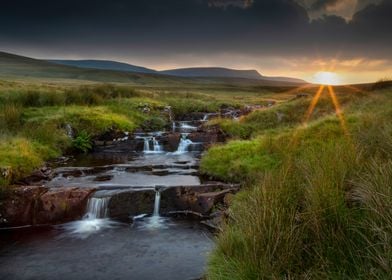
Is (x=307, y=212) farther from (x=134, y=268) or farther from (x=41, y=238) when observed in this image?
(x=41, y=238)

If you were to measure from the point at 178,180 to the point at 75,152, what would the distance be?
8.22 metres

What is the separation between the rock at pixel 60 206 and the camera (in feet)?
41.3

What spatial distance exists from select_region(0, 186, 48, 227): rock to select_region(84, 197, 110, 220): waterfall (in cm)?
154

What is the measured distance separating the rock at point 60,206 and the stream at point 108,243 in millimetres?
274

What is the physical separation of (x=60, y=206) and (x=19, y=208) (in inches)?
45.7

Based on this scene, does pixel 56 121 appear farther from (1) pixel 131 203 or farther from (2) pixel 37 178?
(1) pixel 131 203

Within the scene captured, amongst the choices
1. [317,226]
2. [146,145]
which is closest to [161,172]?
[146,145]

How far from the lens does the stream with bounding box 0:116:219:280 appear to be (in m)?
9.14

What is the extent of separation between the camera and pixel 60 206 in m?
12.7

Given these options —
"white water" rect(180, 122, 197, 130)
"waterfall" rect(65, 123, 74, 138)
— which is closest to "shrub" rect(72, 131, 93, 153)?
"waterfall" rect(65, 123, 74, 138)

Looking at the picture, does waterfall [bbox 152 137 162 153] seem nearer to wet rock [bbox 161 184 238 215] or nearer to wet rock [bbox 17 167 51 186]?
wet rock [bbox 17 167 51 186]

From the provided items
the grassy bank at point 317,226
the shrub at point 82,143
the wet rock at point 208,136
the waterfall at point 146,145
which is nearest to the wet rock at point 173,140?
the wet rock at point 208,136

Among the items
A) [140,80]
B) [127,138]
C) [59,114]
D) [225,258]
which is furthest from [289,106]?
[140,80]

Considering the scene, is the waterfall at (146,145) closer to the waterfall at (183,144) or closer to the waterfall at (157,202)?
the waterfall at (183,144)
